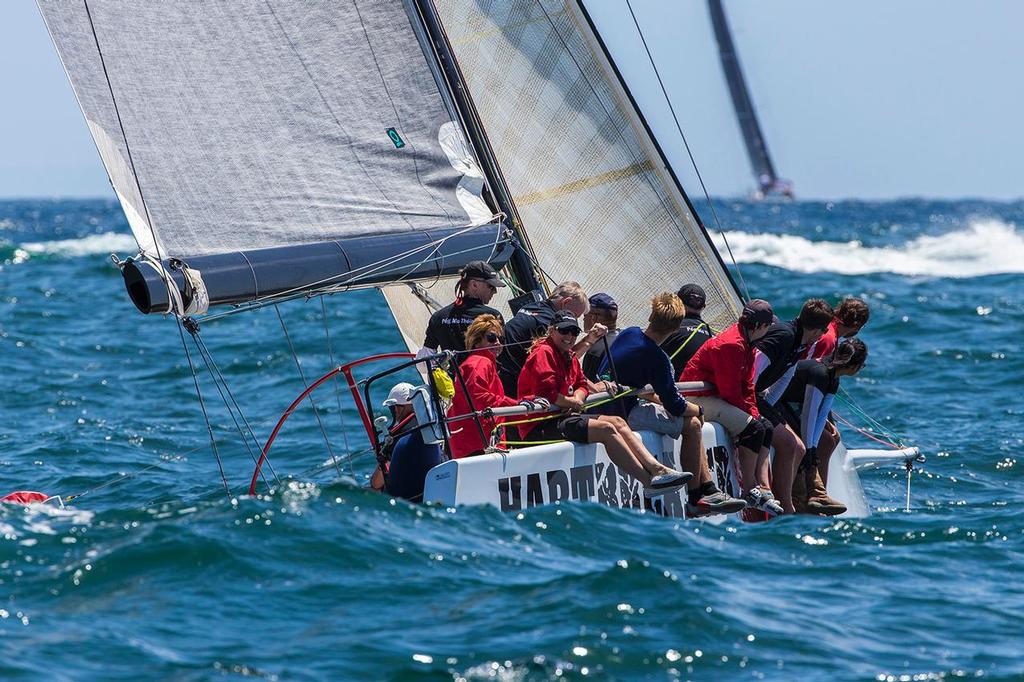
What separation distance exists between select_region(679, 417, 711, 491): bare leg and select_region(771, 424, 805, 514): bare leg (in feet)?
2.06

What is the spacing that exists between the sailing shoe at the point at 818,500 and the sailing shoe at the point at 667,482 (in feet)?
4.25

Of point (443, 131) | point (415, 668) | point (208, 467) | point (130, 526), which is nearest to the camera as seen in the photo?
point (415, 668)

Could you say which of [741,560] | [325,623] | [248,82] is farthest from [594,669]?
[248,82]

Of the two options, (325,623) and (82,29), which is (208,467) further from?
(325,623)

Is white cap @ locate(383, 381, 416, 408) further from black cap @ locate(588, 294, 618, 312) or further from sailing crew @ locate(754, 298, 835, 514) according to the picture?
sailing crew @ locate(754, 298, 835, 514)

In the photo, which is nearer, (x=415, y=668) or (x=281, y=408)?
(x=415, y=668)

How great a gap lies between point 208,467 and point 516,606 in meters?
4.96

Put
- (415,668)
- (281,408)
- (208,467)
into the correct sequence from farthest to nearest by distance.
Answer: (281,408) → (208,467) → (415,668)

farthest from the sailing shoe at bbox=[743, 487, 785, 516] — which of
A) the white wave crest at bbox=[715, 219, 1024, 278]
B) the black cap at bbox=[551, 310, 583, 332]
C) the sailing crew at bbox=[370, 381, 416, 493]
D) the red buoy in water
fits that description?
the white wave crest at bbox=[715, 219, 1024, 278]

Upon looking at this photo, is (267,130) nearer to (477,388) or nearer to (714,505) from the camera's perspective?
(477,388)

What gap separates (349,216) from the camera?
6945mm

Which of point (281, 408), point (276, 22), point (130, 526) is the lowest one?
point (130, 526)

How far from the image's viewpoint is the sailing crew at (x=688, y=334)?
303 inches

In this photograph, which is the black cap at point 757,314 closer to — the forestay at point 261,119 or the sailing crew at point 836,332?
the sailing crew at point 836,332
